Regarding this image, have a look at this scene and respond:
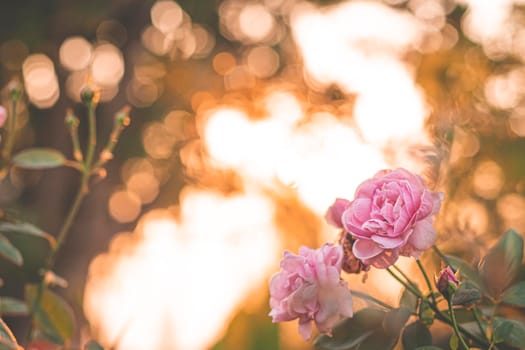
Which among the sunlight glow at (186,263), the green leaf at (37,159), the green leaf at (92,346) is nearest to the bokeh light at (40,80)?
the sunlight glow at (186,263)

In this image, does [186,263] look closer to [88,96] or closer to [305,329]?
[88,96]

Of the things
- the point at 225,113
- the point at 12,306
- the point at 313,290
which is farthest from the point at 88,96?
the point at 225,113

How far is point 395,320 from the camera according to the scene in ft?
2.01

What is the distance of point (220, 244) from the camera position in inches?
172

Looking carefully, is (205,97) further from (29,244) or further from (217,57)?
(29,244)

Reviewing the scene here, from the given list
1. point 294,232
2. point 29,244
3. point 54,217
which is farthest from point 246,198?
point 29,244

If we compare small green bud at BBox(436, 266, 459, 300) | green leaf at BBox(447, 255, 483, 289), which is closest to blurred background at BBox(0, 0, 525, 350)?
green leaf at BBox(447, 255, 483, 289)

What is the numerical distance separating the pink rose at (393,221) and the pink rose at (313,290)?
26 mm

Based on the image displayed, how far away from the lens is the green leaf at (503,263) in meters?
0.65

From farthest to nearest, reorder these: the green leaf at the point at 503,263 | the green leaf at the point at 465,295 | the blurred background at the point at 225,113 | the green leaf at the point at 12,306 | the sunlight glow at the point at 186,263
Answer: the sunlight glow at the point at 186,263
the blurred background at the point at 225,113
the green leaf at the point at 12,306
the green leaf at the point at 503,263
the green leaf at the point at 465,295

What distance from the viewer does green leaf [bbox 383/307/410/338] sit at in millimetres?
608

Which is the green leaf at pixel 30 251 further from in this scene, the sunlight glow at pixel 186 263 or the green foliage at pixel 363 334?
the green foliage at pixel 363 334

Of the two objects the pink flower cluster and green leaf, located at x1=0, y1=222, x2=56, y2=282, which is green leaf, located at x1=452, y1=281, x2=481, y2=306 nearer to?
the pink flower cluster

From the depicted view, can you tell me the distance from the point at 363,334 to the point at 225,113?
3.31 m
